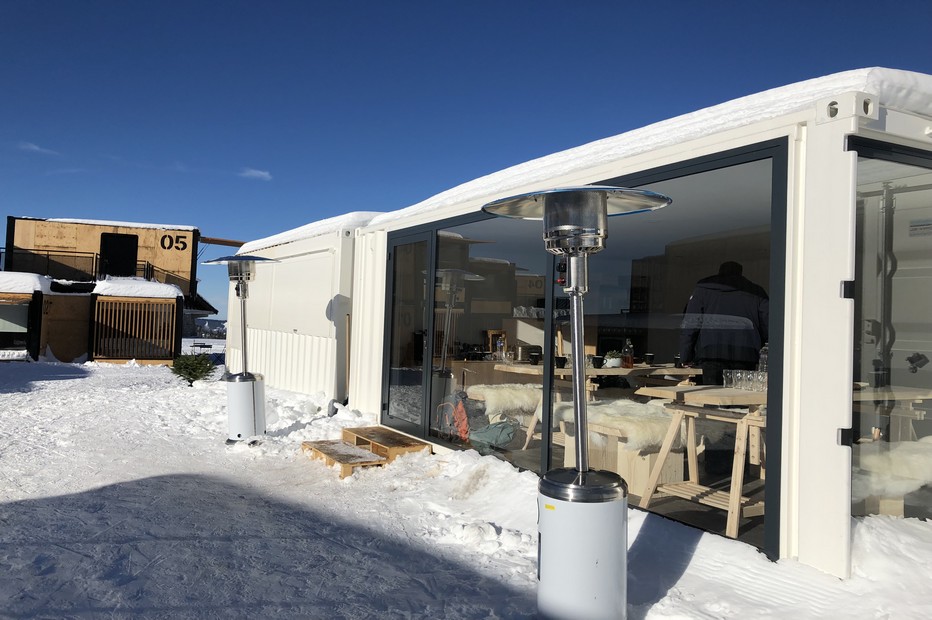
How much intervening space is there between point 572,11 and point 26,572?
8.46 m

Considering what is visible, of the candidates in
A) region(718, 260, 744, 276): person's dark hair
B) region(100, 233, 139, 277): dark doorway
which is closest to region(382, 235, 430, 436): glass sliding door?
region(718, 260, 744, 276): person's dark hair

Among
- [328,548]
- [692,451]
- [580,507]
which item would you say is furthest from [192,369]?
[580,507]

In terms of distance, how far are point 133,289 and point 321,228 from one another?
12.5 meters

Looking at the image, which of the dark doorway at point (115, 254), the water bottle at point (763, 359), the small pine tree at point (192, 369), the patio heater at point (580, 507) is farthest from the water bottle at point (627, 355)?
the dark doorway at point (115, 254)

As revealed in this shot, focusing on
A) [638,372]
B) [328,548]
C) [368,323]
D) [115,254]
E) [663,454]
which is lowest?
[328,548]

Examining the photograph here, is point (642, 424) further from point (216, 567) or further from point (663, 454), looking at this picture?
point (216, 567)

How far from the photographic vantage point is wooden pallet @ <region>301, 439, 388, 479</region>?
566cm

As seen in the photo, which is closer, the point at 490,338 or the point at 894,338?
the point at 894,338

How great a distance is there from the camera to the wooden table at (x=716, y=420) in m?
3.67

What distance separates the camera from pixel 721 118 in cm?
394

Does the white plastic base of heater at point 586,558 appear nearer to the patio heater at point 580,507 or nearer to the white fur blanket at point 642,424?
the patio heater at point 580,507

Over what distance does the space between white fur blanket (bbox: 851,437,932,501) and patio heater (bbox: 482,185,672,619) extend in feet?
4.30

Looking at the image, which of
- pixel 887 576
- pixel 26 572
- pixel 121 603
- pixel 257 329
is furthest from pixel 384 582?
pixel 257 329

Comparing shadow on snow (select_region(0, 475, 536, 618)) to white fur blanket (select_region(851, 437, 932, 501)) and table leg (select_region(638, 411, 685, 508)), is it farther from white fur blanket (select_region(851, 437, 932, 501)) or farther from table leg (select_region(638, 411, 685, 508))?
white fur blanket (select_region(851, 437, 932, 501))
